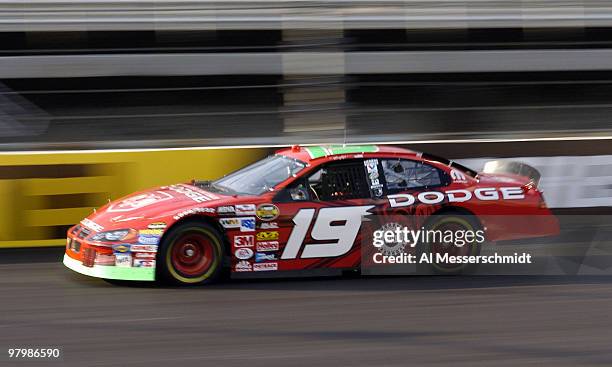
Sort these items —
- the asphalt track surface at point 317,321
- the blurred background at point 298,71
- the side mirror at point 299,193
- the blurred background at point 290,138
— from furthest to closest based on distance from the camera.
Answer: the blurred background at point 298,71 → the side mirror at point 299,193 → the blurred background at point 290,138 → the asphalt track surface at point 317,321

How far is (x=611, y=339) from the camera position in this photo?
6.30m

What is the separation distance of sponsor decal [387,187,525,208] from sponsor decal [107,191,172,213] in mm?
2090

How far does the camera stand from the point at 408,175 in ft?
27.4

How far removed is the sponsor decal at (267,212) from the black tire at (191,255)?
1.31 feet

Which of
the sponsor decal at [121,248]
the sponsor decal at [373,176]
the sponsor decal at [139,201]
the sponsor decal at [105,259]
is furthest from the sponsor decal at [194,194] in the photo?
the sponsor decal at [373,176]

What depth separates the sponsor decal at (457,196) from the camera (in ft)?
26.9

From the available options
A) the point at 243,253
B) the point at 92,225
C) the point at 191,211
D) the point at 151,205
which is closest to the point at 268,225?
the point at 243,253

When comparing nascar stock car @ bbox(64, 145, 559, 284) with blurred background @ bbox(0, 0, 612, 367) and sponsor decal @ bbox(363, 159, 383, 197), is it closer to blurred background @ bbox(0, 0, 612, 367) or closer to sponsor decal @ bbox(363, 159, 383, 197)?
sponsor decal @ bbox(363, 159, 383, 197)

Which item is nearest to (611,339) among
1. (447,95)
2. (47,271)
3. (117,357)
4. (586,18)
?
(117,357)

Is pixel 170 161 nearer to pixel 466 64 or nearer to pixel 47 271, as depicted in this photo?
pixel 47 271

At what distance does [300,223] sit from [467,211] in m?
1.62

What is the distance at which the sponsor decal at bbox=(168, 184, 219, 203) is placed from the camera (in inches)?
314

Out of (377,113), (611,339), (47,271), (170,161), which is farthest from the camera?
(377,113)

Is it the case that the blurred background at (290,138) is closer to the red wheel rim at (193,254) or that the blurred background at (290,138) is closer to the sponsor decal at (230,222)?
the red wheel rim at (193,254)
